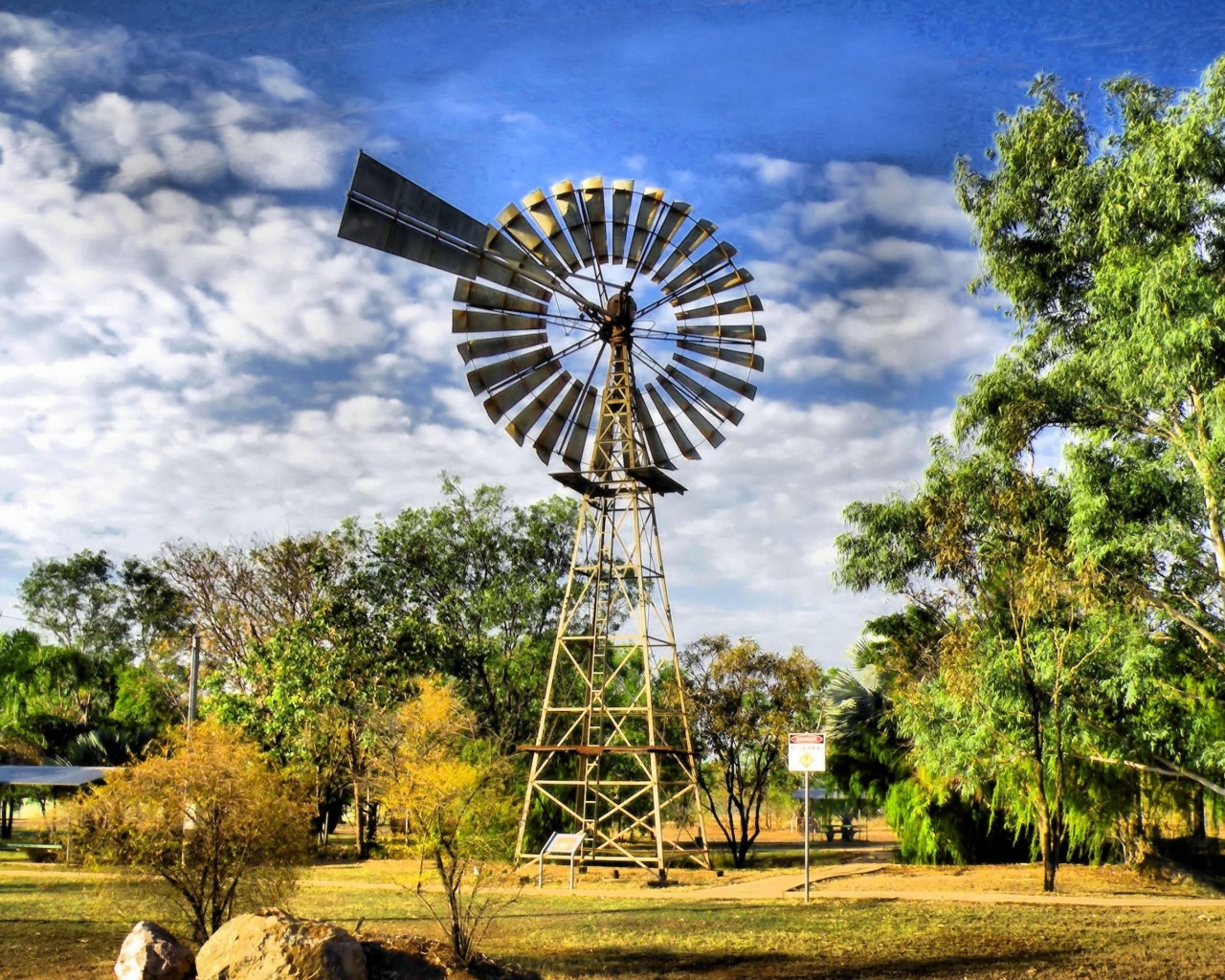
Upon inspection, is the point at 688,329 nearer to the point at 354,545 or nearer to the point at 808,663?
the point at 808,663

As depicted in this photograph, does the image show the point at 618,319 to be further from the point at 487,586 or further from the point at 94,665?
the point at 94,665

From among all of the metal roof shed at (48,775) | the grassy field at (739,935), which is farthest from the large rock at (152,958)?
the metal roof shed at (48,775)

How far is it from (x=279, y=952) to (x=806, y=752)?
1093 cm

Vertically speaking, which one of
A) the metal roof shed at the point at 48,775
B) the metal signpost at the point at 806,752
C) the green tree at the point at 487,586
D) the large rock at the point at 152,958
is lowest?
the large rock at the point at 152,958

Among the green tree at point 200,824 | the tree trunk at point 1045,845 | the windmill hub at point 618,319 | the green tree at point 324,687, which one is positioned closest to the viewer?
the green tree at point 200,824

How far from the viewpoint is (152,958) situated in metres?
10.2

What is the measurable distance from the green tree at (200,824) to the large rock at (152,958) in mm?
1404

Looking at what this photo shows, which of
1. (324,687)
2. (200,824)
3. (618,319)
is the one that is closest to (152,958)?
(200,824)

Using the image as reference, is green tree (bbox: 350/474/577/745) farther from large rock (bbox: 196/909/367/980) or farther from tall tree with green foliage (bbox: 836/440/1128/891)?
large rock (bbox: 196/909/367/980)

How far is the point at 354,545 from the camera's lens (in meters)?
38.1

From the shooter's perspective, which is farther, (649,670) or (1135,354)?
(649,670)

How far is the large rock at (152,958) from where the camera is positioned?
33.2ft

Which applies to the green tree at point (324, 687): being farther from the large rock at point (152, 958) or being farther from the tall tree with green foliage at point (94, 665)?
the large rock at point (152, 958)

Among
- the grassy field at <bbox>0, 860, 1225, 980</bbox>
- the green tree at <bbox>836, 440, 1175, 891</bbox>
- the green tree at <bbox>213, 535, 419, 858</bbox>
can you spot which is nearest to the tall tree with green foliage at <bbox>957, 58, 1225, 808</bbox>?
the green tree at <bbox>836, 440, 1175, 891</bbox>
